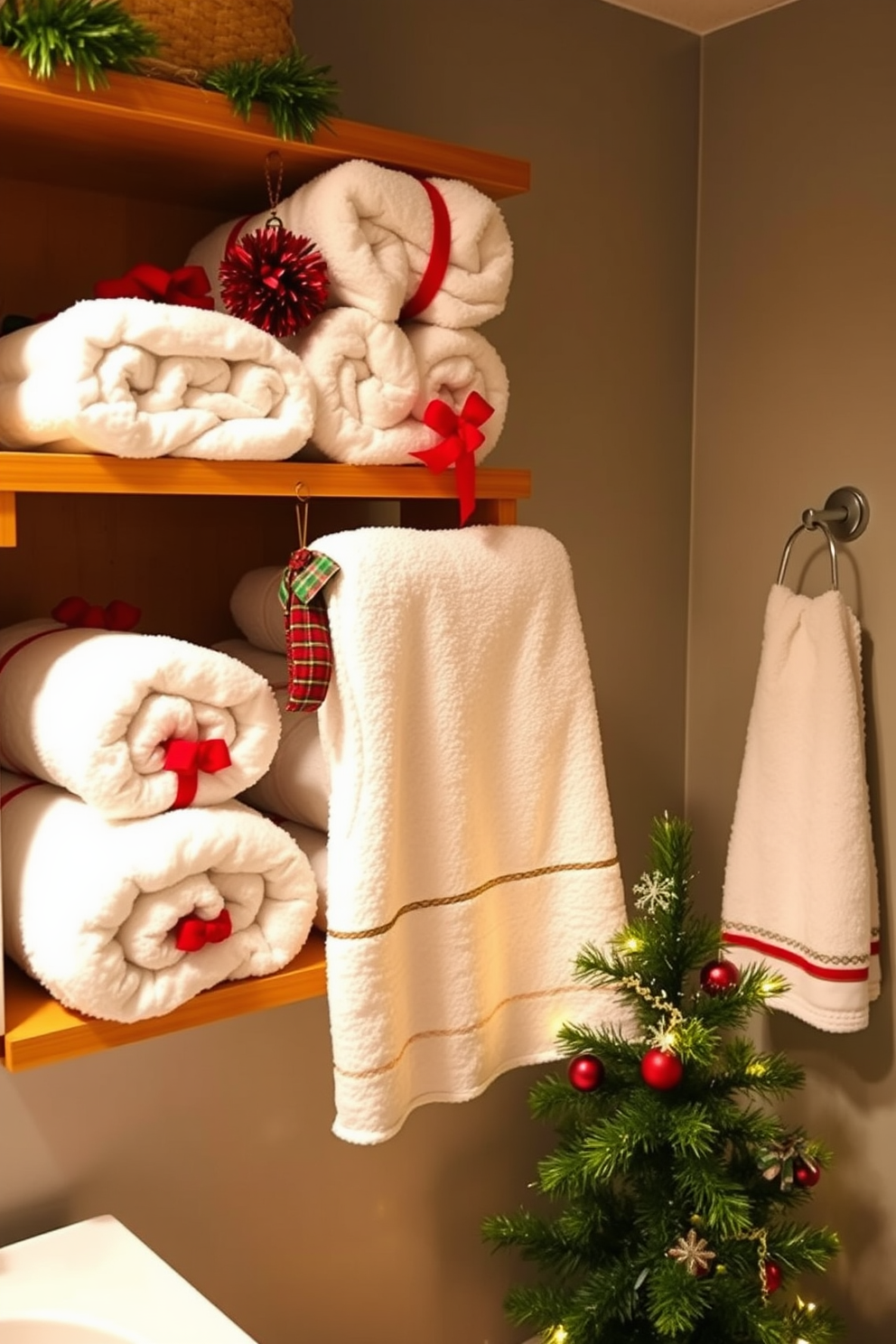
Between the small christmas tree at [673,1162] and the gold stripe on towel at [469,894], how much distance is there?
3.3 inches

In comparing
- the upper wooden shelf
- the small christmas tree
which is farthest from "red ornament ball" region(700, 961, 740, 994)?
the upper wooden shelf

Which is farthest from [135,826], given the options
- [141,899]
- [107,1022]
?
[107,1022]

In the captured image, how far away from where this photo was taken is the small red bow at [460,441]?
48.1 inches

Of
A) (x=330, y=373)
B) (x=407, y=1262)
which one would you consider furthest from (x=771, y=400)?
(x=407, y=1262)

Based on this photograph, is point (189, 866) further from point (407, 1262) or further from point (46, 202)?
point (407, 1262)

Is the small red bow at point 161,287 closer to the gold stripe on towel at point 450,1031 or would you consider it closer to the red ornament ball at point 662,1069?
the gold stripe on towel at point 450,1031

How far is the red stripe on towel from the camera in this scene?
5.35 feet

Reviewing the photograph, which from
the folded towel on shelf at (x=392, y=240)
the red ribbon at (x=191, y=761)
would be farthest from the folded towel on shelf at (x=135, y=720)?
the folded towel on shelf at (x=392, y=240)

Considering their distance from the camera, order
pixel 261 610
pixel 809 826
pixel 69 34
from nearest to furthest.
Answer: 1. pixel 69 34
2. pixel 261 610
3. pixel 809 826

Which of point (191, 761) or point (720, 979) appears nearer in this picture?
point (191, 761)

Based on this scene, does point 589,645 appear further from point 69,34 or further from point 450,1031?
point 69,34

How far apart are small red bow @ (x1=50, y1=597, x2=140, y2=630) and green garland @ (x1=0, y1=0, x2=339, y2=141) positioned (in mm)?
444

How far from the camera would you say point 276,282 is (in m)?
1.12

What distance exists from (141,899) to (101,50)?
26.0 inches
